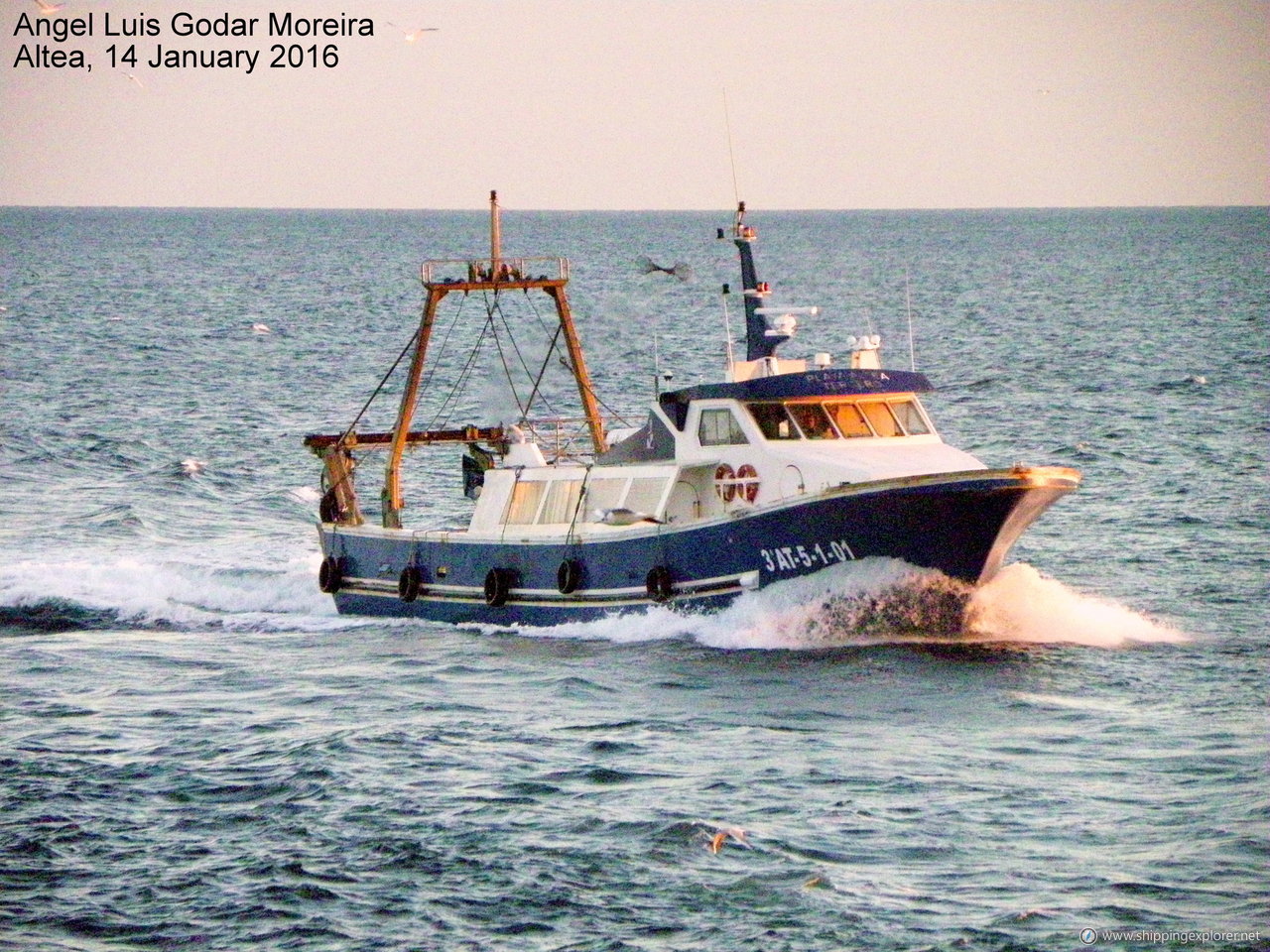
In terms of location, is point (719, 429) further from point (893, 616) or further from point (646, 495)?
point (893, 616)

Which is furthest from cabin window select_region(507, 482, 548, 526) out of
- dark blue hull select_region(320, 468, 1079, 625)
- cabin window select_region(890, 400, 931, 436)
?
cabin window select_region(890, 400, 931, 436)

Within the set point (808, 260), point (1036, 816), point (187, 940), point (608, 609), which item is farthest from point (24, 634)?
point (808, 260)

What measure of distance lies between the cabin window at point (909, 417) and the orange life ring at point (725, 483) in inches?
117

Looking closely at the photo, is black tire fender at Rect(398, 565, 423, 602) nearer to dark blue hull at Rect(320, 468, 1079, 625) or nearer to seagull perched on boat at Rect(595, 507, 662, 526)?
dark blue hull at Rect(320, 468, 1079, 625)

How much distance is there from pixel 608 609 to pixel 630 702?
201 inches

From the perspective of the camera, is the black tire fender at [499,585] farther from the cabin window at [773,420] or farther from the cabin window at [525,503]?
the cabin window at [773,420]

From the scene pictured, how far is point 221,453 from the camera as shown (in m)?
57.7

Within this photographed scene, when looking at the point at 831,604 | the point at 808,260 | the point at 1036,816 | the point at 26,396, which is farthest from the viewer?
the point at 808,260

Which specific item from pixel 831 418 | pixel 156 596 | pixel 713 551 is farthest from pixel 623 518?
pixel 156 596

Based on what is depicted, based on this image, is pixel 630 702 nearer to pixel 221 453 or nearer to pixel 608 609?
pixel 608 609

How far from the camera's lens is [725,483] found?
109 feet

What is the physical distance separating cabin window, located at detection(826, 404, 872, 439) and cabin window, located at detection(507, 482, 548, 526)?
5.68 m

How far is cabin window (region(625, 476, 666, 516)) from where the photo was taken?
34.0 m

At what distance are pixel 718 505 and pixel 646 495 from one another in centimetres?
130
